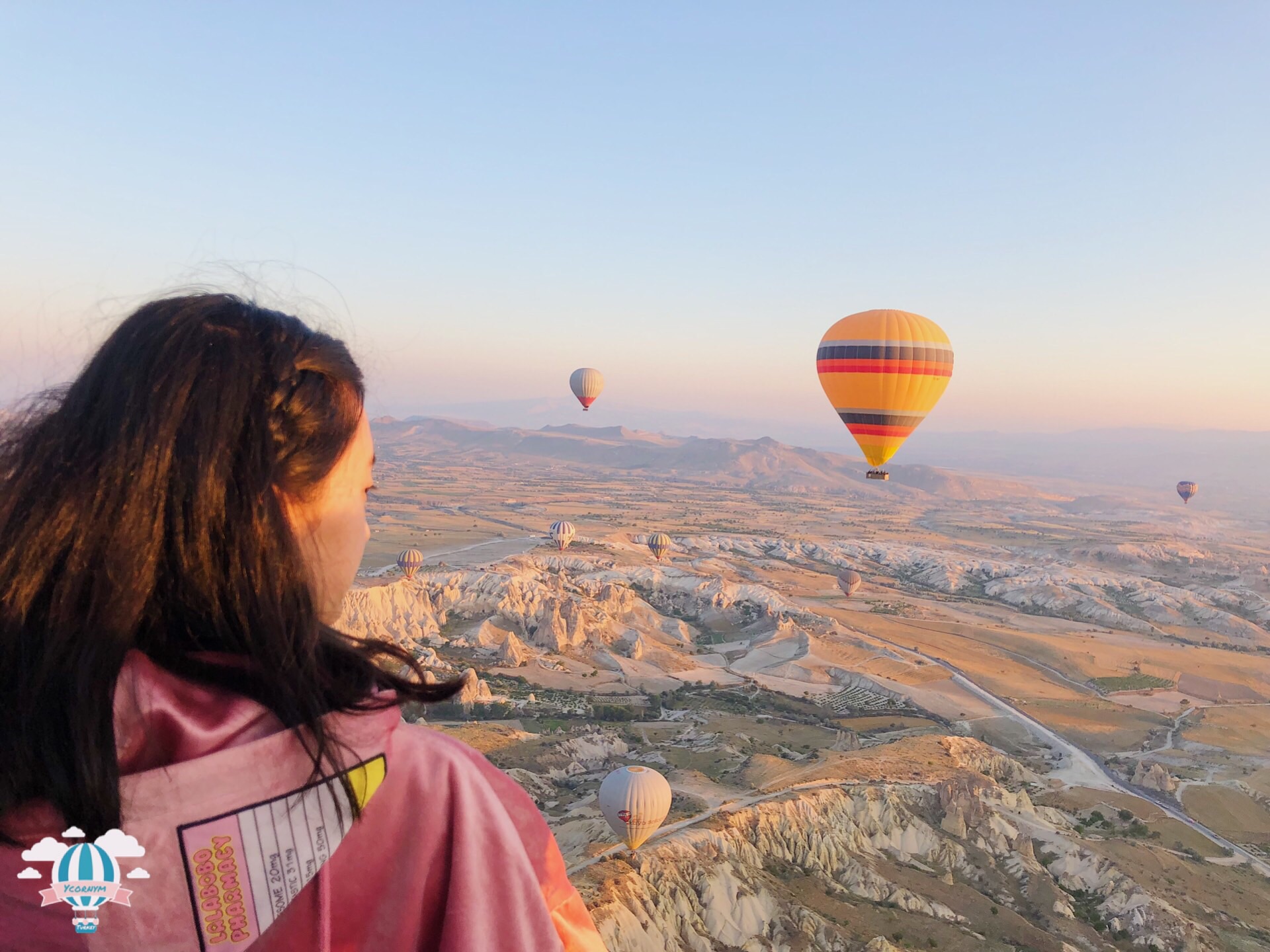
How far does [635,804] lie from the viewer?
17875 mm

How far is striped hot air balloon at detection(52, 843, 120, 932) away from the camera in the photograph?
1.08 m

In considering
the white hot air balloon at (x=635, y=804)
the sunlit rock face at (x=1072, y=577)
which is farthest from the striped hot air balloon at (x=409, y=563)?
the white hot air balloon at (x=635, y=804)

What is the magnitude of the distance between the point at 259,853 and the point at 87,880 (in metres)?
0.23

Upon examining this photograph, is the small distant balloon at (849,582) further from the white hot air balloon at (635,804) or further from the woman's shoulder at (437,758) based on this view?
the woman's shoulder at (437,758)

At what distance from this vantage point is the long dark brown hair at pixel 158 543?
1121mm

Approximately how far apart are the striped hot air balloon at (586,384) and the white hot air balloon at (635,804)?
42.7 m

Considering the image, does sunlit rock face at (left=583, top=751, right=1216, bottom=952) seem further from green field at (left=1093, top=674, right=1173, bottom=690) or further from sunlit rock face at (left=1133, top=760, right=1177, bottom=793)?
green field at (left=1093, top=674, right=1173, bottom=690)

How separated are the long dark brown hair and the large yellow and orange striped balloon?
2808 centimetres

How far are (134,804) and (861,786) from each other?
85.2 ft

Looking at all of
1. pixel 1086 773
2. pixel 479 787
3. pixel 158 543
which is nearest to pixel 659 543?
pixel 1086 773

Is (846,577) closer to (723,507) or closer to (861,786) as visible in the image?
(861,786)

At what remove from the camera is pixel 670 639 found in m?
49.3

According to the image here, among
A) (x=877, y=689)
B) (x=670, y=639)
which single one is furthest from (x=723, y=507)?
(x=877, y=689)

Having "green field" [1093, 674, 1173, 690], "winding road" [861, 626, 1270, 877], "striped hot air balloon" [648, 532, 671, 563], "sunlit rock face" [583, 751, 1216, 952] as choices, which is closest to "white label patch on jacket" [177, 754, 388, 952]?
"sunlit rock face" [583, 751, 1216, 952]
